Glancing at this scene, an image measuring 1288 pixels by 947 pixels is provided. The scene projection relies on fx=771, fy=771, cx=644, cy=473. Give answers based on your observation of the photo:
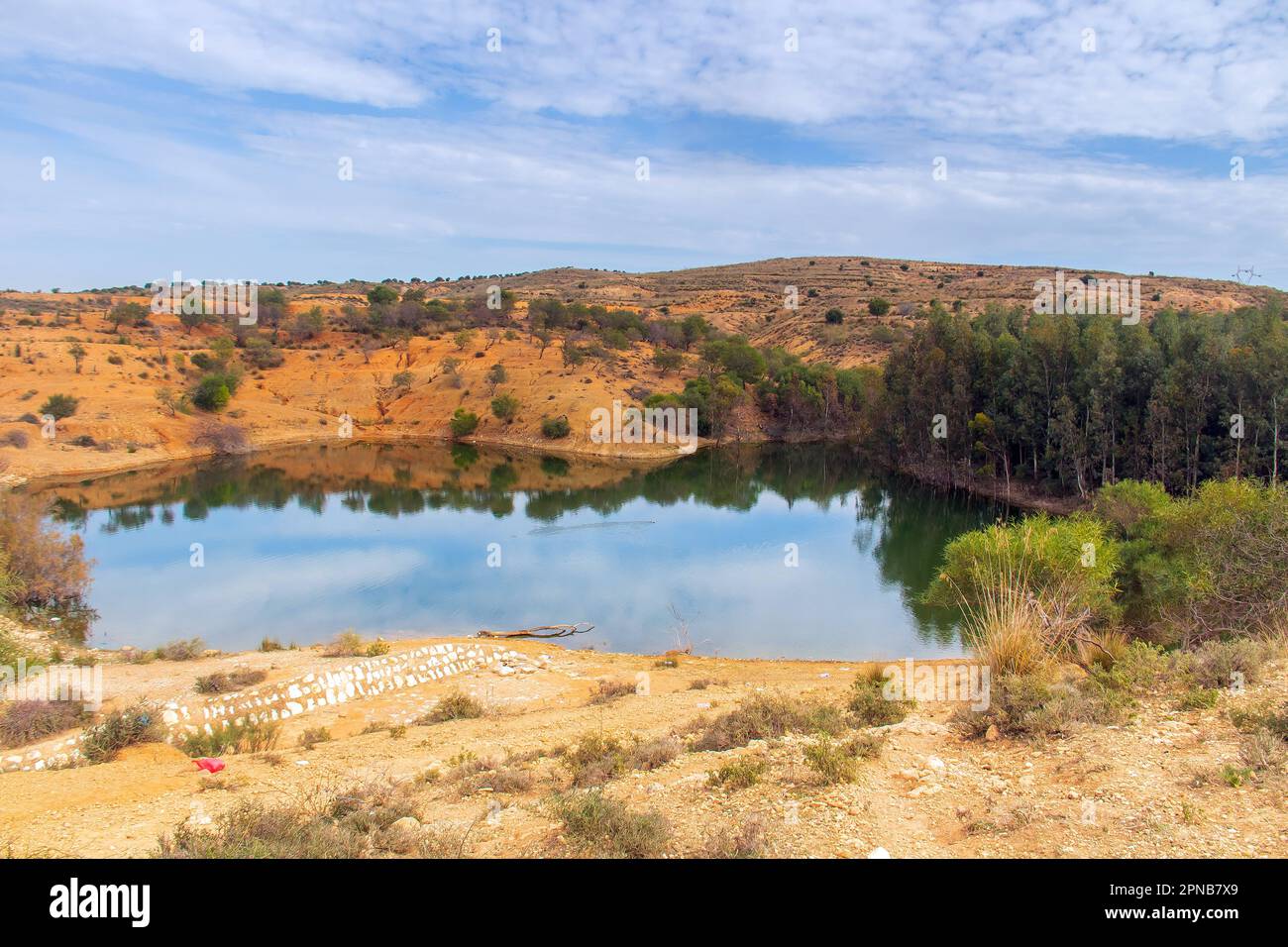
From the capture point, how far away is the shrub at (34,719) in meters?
9.34

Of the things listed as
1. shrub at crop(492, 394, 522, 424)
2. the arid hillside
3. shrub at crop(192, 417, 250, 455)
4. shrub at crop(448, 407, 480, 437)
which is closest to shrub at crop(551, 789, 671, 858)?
the arid hillside

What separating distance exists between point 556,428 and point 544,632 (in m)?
32.5

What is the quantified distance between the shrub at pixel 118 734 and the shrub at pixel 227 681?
9.61ft

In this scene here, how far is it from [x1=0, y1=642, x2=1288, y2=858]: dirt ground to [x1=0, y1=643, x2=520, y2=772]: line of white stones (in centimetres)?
109

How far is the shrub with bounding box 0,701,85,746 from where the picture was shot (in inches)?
368

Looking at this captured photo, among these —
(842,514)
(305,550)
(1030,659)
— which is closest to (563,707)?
(1030,659)

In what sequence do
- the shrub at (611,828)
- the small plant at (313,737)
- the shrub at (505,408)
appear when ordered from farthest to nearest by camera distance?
the shrub at (505,408), the small plant at (313,737), the shrub at (611,828)

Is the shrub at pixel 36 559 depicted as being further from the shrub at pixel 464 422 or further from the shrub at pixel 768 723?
the shrub at pixel 464 422

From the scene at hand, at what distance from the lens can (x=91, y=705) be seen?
10.7m

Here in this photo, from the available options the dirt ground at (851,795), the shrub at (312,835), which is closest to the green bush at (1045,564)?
the dirt ground at (851,795)

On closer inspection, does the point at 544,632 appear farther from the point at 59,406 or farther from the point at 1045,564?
the point at 59,406

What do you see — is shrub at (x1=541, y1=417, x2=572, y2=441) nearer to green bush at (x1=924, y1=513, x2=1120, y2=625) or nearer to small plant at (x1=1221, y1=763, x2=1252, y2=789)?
green bush at (x1=924, y1=513, x2=1120, y2=625)
